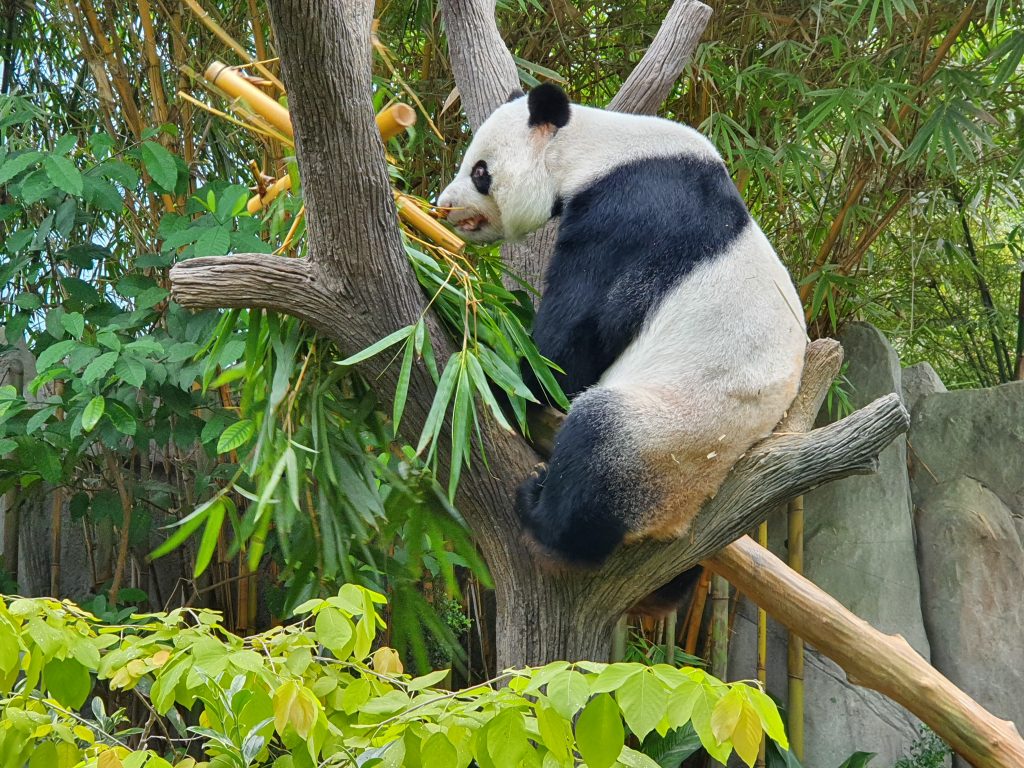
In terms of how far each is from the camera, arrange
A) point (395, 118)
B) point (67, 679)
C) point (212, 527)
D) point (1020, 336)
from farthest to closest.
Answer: point (1020, 336)
point (395, 118)
point (212, 527)
point (67, 679)

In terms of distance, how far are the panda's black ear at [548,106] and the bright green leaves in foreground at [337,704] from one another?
4.87ft

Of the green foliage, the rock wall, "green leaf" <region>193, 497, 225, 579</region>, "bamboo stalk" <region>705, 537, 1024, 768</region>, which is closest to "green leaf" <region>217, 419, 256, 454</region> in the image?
"green leaf" <region>193, 497, 225, 579</region>

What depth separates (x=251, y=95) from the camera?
2471 mm

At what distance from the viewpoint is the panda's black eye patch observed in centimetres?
271

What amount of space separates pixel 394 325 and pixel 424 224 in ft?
1.47

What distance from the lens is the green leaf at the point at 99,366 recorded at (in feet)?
9.50

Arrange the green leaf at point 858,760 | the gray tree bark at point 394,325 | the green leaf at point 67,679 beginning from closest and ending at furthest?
the green leaf at point 67,679
the gray tree bark at point 394,325
the green leaf at point 858,760

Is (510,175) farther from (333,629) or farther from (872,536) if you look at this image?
(872,536)

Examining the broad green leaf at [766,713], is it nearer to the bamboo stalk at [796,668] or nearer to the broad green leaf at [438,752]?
the broad green leaf at [438,752]

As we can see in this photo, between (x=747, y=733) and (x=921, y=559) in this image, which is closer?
(x=747, y=733)

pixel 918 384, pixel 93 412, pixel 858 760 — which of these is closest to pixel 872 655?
pixel 858 760

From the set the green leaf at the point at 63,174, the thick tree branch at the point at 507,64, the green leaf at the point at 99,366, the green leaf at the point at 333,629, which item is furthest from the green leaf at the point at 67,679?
the green leaf at the point at 63,174

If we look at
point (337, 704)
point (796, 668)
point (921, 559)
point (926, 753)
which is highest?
point (337, 704)

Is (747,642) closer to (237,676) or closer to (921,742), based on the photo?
(921,742)
